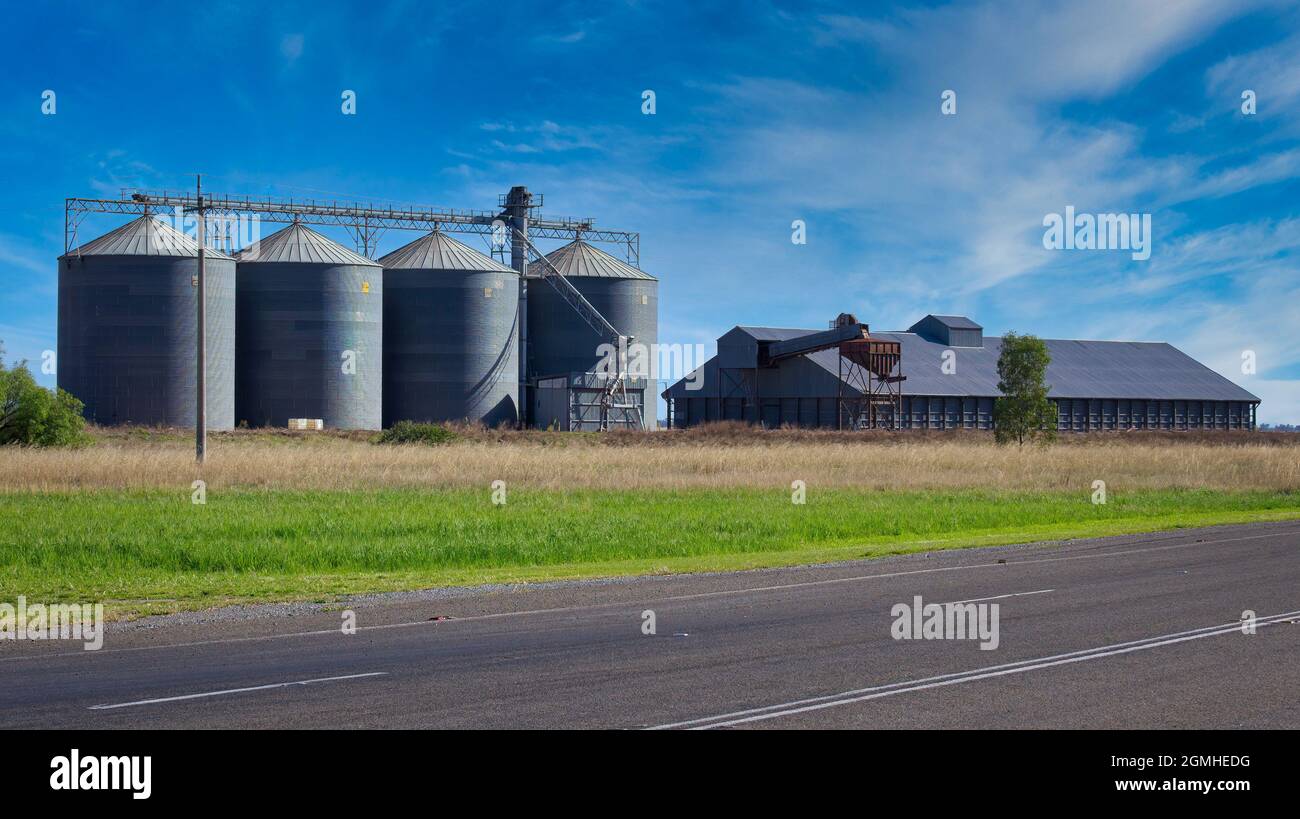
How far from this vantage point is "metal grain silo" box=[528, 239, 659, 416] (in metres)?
81.9

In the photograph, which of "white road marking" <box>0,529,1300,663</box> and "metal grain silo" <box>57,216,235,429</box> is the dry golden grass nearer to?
"white road marking" <box>0,529,1300,663</box>

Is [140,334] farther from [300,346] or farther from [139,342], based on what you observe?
[300,346]

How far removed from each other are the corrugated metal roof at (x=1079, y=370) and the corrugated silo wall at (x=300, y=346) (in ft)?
99.6

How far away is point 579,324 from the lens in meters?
82.2

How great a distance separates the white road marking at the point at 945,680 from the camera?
8.84m

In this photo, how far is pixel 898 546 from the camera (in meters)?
24.7

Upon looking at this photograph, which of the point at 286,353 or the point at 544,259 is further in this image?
the point at 544,259

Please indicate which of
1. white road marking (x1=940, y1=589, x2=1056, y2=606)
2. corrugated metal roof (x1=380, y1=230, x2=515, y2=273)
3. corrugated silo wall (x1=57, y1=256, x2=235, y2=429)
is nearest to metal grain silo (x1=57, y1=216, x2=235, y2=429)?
corrugated silo wall (x1=57, y1=256, x2=235, y2=429)

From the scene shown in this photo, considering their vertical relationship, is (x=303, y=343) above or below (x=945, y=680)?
above

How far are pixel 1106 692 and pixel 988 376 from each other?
8260cm

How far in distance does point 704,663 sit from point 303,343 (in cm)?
6453

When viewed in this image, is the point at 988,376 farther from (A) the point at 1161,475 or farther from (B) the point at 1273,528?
(B) the point at 1273,528

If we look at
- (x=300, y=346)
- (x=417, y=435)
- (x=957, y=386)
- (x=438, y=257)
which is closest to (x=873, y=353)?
(x=957, y=386)
